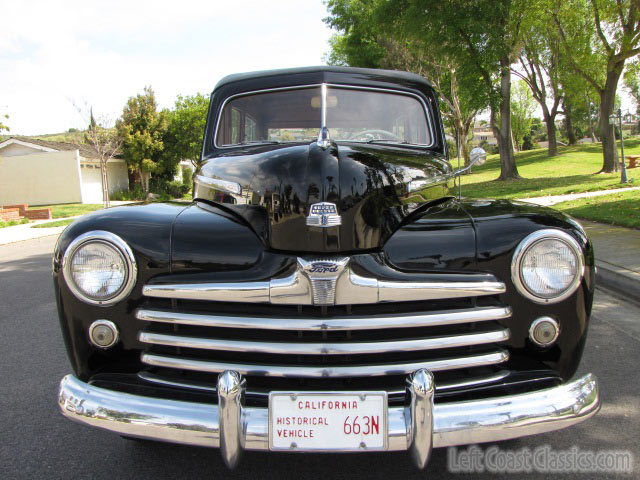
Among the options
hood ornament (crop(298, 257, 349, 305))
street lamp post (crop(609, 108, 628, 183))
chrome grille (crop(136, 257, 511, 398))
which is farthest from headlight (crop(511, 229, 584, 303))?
street lamp post (crop(609, 108, 628, 183))

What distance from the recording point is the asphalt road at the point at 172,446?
6.95ft

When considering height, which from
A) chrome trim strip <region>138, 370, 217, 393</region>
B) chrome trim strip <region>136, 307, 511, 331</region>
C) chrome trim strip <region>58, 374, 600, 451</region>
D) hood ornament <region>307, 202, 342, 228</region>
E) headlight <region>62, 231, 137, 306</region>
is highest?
hood ornament <region>307, 202, 342, 228</region>

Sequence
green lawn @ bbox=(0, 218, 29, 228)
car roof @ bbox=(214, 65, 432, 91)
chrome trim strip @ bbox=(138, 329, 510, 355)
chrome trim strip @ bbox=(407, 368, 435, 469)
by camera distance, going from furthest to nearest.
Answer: green lawn @ bbox=(0, 218, 29, 228), car roof @ bbox=(214, 65, 432, 91), chrome trim strip @ bbox=(138, 329, 510, 355), chrome trim strip @ bbox=(407, 368, 435, 469)

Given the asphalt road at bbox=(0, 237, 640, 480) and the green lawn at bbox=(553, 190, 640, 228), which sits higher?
the green lawn at bbox=(553, 190, 640, 228)

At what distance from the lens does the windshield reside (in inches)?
115

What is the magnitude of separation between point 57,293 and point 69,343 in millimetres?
205

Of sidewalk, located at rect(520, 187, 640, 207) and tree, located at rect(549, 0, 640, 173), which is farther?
tree, located at rect(549, 0, 640, 173)

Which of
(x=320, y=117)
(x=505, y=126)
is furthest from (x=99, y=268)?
(x=505, y=126)

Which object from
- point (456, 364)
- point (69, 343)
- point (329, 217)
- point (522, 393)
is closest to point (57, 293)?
point (69, 343)

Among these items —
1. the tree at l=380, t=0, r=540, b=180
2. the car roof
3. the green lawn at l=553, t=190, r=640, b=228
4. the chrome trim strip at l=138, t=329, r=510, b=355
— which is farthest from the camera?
the tree at l=380, t=0, r=540, b=180

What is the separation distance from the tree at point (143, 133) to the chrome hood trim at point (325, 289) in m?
28.2

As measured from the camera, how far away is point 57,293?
1.99 meters

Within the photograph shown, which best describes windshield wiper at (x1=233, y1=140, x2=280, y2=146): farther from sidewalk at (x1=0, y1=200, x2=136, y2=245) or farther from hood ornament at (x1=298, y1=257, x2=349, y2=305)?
sidewalk at (x1=0, y1=200, x2=136, y2=245)

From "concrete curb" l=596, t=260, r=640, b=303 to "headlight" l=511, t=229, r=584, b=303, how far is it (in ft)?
10.9
